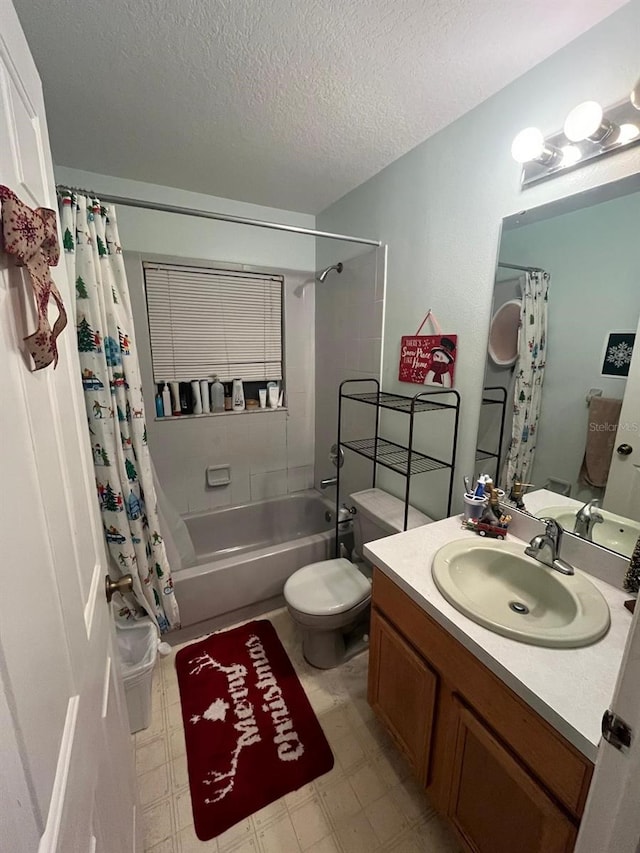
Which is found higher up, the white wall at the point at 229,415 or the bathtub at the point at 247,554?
the white wall at the point at 229,415

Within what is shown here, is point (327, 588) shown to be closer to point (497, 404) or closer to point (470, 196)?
point (497, 404)

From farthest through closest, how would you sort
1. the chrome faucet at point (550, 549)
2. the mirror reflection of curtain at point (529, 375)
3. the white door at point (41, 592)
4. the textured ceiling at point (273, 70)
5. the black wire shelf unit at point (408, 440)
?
the black wire shelf unit at point (408, 440) < the mirror reflection of curtain at point (529, 375) < the chrome faucet at point (550, 549) < the textured ceiling at point (273, 70) < the white door at point (41, 592)

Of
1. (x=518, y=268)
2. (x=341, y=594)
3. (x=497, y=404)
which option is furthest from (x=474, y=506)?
(x=518, y=268)

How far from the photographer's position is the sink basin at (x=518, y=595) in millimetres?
855

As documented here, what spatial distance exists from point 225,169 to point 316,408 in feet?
5.22

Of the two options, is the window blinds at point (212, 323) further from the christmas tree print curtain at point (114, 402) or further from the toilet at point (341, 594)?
the toilet at point (341, 594)

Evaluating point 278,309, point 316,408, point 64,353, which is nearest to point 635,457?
point 64,353

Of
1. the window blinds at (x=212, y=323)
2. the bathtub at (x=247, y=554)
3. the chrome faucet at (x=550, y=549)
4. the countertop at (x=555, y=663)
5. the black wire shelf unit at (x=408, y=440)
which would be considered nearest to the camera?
the countertop at (x=555, y=663)

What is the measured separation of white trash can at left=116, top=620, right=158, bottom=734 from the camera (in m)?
1.36

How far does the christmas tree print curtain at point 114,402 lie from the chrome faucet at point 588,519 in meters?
1.68

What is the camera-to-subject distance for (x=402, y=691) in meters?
1.17

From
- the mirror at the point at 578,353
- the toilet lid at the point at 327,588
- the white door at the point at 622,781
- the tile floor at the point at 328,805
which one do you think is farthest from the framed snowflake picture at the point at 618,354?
the tile floor at the point at 328,805

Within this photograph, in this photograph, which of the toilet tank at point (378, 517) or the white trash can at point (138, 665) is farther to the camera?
the toilet tank at point (378, 517)

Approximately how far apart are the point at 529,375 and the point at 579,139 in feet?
2.25
